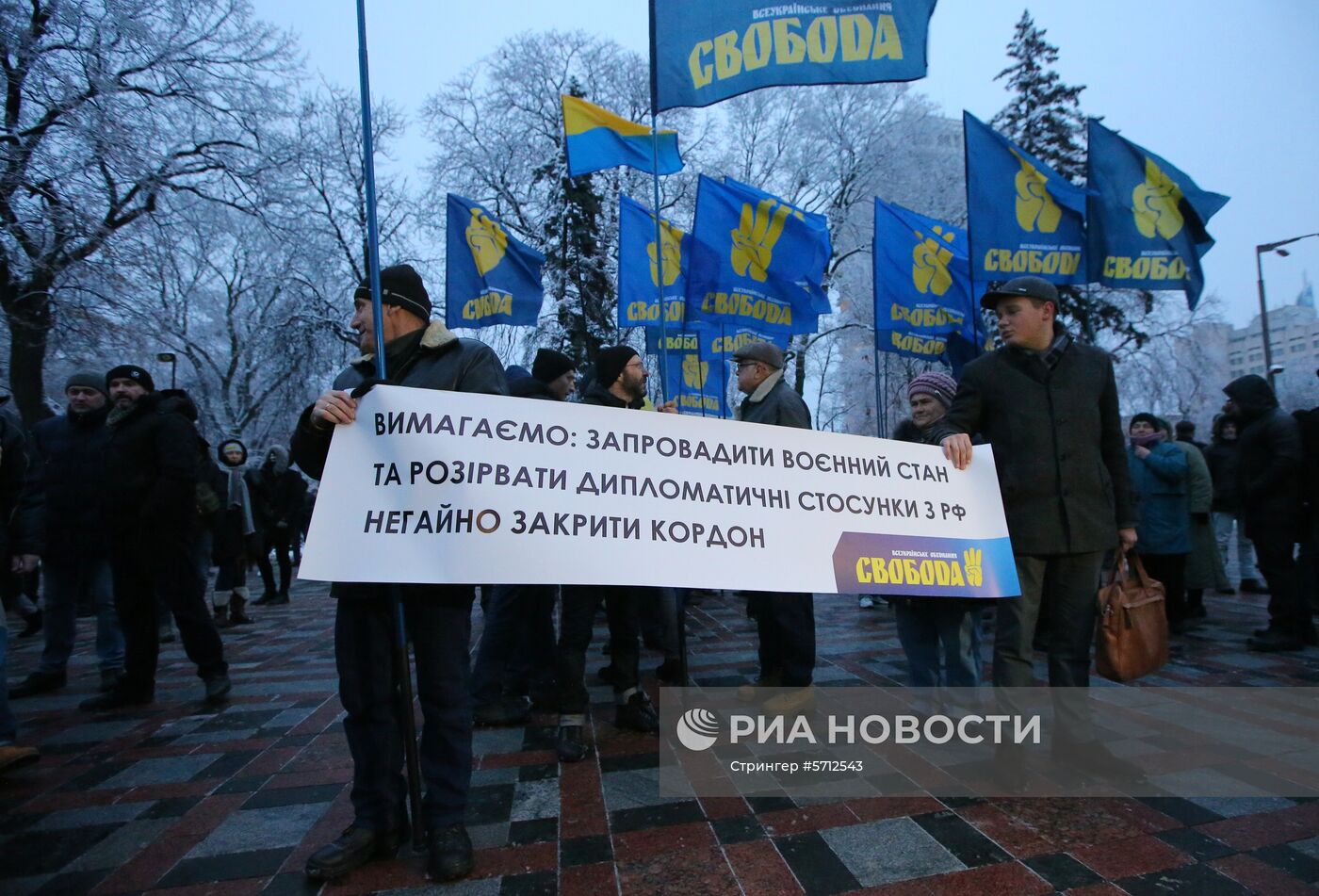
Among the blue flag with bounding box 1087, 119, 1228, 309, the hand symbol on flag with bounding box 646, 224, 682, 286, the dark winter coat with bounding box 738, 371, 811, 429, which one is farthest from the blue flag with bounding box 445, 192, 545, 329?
the blue flag with bounding box 1087, 119, 1228, 309

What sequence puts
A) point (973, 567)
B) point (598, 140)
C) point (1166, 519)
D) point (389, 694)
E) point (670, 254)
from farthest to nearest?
point (670, 254), point (598, 140), point (1166, 519), point (973, 567), point (389, 694)

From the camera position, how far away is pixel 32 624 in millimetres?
8180

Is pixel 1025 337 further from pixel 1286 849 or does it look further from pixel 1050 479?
pixel 1286 849

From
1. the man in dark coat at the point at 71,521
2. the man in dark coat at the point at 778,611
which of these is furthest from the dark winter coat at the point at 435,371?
the man in dark coat at the point at 71,521

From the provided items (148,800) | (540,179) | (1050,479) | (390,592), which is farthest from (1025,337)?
(540,179)

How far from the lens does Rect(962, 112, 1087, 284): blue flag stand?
806 centimetres

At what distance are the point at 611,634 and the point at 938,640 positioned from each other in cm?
172

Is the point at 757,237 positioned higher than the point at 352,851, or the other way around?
the point at 757,237

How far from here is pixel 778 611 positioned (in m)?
4.24

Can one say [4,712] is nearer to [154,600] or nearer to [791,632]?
[154,600]

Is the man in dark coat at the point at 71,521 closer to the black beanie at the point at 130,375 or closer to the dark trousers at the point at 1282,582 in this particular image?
the black beanie at the point at 130,375

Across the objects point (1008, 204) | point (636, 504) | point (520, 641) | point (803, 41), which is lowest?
point (520, 641)

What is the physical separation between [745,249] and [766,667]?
5365mm

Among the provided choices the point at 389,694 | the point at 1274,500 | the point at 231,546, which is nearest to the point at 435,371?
the point at 389,694
